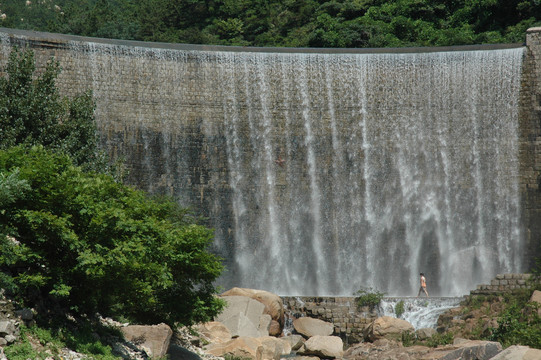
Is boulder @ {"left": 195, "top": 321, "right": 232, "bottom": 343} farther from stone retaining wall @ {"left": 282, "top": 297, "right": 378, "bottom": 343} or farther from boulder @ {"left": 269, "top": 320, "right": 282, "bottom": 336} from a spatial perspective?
stone retaining wall @ {"left": 282, "top": 297, "right": 378, "bottom": 343}

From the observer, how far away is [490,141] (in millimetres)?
32219

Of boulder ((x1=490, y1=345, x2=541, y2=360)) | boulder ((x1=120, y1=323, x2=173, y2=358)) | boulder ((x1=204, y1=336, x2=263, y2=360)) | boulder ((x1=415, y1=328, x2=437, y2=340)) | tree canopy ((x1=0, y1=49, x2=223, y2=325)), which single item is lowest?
boulder ((x1=415, y1=328, x2=437, y2=340))

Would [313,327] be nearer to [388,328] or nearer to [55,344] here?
[388,328]

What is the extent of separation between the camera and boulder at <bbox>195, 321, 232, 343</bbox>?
24.4 m

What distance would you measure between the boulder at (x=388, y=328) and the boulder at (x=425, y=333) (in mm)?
322

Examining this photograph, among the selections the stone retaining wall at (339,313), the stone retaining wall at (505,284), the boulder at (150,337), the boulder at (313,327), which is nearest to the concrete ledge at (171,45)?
the stone retaining wall at (505,284)

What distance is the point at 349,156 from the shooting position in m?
32.4

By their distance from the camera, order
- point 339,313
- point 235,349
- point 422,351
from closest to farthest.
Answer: point 235,349
point 422,351
point 339,313

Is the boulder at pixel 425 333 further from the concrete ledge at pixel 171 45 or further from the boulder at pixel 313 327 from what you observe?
the concrete ledge at pixel 171 45

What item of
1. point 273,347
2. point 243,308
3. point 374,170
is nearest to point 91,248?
point 273,347

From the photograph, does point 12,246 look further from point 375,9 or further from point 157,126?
point 375,9

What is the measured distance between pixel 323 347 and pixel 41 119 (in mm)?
10584

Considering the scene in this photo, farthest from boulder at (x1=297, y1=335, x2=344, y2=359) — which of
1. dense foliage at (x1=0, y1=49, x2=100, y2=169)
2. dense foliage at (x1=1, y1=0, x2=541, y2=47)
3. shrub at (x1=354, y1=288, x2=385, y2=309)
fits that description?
dense foliage at (x1=1, y1=0, x2=541, y2=47)

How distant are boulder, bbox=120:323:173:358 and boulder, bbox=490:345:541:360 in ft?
25.0
